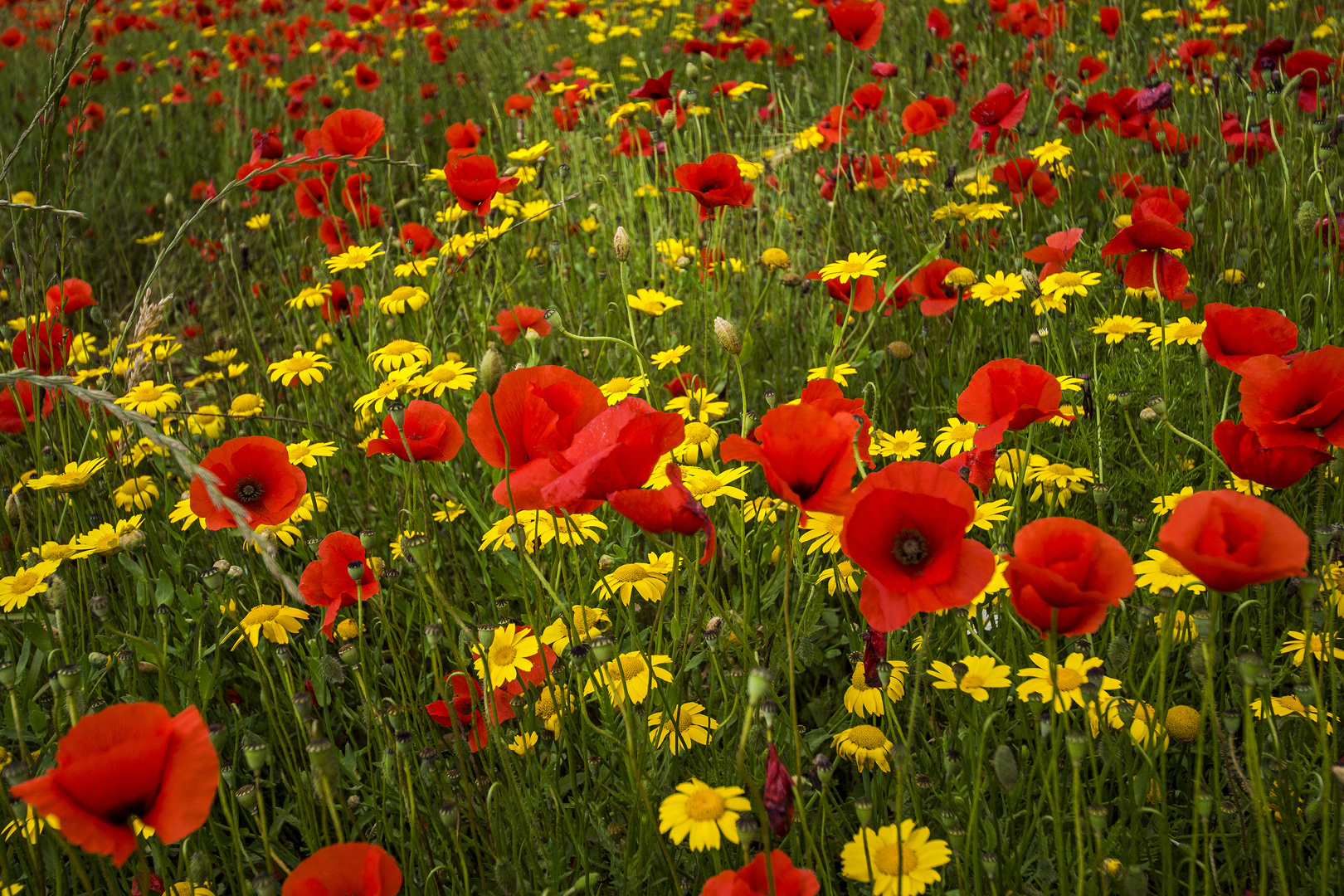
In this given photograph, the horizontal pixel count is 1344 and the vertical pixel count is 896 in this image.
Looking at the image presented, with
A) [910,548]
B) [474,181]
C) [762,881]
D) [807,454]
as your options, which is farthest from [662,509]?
[474,181]

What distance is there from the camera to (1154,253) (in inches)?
77.4

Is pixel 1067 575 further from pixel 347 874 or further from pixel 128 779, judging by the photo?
pixel 128 779

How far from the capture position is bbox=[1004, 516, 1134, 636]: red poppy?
94 cm

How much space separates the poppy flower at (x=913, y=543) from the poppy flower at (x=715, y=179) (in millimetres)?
1352

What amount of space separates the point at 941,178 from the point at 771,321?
3.49 ft

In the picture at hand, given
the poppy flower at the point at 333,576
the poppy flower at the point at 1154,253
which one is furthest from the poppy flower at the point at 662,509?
the poppy flower at the point at 1154,253

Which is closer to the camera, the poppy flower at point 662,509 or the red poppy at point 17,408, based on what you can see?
the poppy flower at point 662,509

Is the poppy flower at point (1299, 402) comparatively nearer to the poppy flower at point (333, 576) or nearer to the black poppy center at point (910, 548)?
the black poppy center at point (910, 548)

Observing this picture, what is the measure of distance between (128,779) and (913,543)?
2.71ft

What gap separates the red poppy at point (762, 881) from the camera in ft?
3.10

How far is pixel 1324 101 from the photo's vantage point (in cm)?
368

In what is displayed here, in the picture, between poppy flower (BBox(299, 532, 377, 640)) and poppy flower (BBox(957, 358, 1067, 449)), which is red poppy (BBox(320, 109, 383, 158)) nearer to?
poppy flower (BBox(299, 532, 377, 640))

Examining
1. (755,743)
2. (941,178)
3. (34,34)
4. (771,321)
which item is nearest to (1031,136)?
(941,178)

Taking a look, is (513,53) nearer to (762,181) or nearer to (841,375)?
(762,181)
